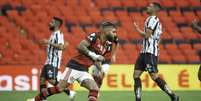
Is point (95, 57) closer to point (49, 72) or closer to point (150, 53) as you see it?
point (150, 53)

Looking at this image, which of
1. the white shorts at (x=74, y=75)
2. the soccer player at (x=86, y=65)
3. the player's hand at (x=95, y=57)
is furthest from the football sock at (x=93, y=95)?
the player's hand at (x=95, y=57)

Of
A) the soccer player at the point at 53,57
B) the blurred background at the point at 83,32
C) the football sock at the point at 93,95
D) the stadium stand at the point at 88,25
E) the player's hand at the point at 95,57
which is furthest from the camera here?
the stadium stand at the point at 88,25

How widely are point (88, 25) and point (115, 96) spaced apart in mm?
5204

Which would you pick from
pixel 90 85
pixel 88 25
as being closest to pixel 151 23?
pixel 90 85

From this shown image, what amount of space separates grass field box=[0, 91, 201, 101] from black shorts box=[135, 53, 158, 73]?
169cm

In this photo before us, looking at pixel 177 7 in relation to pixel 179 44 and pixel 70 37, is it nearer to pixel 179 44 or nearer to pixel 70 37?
pixel 179 44

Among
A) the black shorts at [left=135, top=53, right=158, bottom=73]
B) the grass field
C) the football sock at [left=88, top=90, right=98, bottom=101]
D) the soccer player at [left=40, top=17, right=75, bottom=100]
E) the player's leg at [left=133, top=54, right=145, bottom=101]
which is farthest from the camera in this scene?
the grass field

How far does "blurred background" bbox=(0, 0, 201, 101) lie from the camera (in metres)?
14.9

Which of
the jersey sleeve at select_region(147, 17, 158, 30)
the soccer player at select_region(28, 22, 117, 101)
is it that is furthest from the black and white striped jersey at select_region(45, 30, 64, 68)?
the soccer player at select_region(28, 22, 117, 101)

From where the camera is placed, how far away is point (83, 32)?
1750cm

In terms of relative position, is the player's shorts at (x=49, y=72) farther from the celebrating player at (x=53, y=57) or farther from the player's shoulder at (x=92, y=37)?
the player's shoulder at (x=92, y=37)

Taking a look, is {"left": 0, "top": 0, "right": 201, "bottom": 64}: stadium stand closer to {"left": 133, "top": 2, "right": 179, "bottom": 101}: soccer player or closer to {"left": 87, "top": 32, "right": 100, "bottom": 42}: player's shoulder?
{"left": 133, "top": 2, "right": 179, "bottom": 101}: soccer player

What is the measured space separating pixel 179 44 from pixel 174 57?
1027 millimetres

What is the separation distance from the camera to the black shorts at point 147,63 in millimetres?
10906
